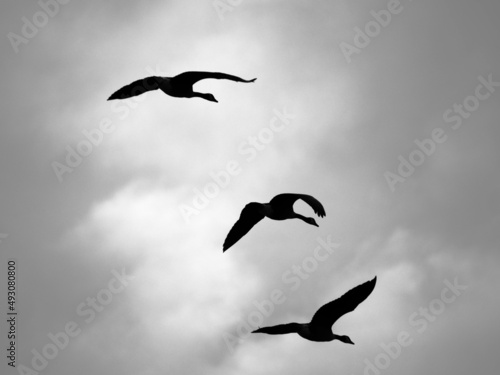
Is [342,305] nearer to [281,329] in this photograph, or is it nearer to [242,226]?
[281,329]

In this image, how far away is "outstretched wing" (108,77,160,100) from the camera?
98.9ft

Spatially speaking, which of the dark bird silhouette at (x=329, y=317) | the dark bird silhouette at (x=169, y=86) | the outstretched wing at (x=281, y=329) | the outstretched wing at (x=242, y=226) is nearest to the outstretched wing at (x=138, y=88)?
the dark bird silhouette at (x=169, y=86)

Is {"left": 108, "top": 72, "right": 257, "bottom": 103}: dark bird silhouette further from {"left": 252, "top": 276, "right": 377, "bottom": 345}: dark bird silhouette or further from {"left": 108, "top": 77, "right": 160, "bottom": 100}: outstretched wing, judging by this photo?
{"left": 252, "top": 276, "right": 377, "bottom": 345}: dark bird silhouette

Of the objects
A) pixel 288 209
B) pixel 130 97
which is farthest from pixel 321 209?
pixel 130 97

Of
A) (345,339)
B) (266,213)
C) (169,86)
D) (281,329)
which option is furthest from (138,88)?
(345,339)

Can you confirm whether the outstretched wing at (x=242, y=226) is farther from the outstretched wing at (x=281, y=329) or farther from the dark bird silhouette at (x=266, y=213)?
the outstretched wing at (x=281, y=329)

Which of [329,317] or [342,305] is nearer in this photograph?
[342,305]

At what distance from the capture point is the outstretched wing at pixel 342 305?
28.6 m

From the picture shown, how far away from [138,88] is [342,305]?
11914mm

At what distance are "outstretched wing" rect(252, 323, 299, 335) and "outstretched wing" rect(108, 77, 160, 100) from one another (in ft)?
34.7

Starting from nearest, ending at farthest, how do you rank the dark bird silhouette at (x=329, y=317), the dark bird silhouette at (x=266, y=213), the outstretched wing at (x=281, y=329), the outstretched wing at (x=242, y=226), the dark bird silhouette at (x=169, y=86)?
the outstretched wing at (x=281, y=329), the dark bird silhouette at (x=329, y=317), the dark bird silhouette at (x=169, y=86), the dark bird silhouette at (x=266, y=213), the outstretched wing at (x=242, y=226)

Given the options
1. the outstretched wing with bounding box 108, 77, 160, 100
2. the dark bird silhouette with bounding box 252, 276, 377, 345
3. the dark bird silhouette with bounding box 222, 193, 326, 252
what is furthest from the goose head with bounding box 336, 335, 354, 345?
the outstretched wing with bounding box 108, 77, 160, 100

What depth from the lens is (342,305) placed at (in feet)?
95.7

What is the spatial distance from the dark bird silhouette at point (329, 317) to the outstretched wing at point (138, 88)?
10.8 m
